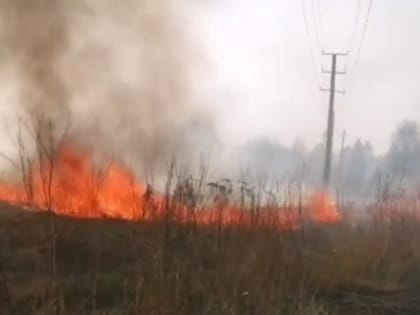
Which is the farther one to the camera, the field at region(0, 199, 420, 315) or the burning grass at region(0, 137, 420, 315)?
the field at region(0, 199, 420, 315)

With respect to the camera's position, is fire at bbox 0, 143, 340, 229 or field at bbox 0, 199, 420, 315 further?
field at bbox 0, 199, 420, 315

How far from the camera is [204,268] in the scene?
831 cm

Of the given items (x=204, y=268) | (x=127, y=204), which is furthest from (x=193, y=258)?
(x=127, y=204)

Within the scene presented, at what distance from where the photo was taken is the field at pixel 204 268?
277 inches

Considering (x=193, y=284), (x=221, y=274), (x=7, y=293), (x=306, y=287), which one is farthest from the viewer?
(x=306, y=287)

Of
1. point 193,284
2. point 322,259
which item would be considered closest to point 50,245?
point 193,284

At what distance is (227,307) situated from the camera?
8.02m

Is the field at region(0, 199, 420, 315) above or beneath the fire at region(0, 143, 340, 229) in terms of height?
beneath

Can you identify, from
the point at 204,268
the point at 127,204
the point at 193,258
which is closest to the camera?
the point at 193,258

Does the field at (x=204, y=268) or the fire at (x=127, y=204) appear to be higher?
the fire at (x=127, y=204)

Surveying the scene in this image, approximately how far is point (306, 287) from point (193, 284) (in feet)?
6.91

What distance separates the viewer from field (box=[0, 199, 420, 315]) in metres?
7.03

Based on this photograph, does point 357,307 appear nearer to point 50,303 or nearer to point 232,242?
point 232,242

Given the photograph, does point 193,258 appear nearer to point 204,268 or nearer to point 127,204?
point 204,268
